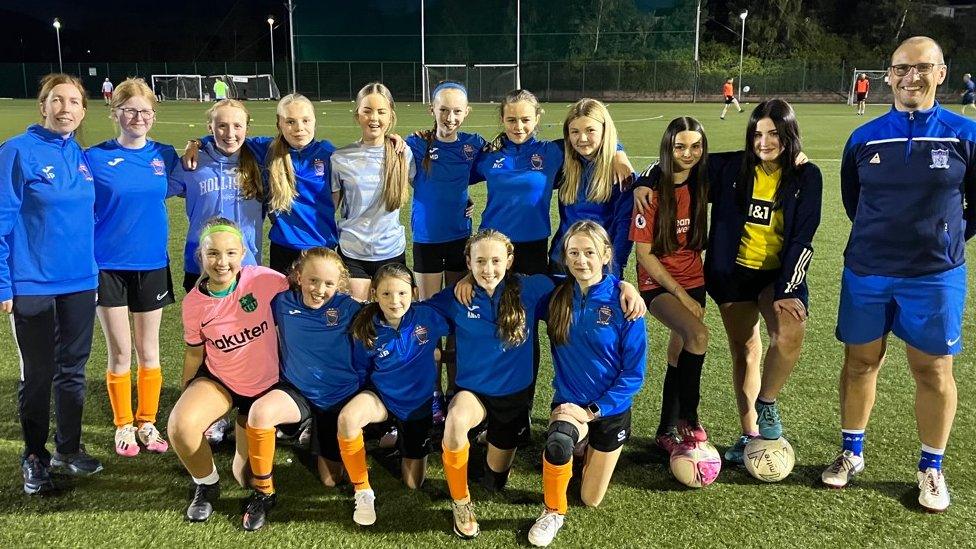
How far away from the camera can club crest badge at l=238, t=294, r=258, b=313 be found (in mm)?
3451

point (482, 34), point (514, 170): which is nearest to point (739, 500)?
point (514, 170)

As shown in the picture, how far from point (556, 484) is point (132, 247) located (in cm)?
244

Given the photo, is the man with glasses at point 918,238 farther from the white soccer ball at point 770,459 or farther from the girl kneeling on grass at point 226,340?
the girl kneeling on grass at point 226,340

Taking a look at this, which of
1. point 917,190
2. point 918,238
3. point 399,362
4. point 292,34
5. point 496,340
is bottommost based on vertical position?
point 399,362

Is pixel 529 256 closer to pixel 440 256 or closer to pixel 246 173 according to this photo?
pixel 440 256

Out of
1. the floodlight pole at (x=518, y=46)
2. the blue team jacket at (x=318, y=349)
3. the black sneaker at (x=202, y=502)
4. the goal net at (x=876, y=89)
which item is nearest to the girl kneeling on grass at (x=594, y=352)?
the blue team jacket at (x=318, y=349)

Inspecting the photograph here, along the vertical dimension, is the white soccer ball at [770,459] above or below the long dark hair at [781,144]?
below

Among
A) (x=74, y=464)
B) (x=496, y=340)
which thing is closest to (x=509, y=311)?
(x=496, y=340)

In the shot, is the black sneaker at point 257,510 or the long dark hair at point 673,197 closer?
the black sneaker at point 257,510

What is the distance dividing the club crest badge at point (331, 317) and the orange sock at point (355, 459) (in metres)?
0.53

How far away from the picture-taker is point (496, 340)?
135 inches

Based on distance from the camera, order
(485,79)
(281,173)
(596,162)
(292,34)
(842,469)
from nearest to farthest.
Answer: (842,469) < (596,162) < (281,173) < (485,79) < (292,34)

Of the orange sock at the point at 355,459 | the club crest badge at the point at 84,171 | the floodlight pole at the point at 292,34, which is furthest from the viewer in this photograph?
the floodlight pole at the point at 292,34

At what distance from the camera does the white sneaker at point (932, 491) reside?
3.27m
